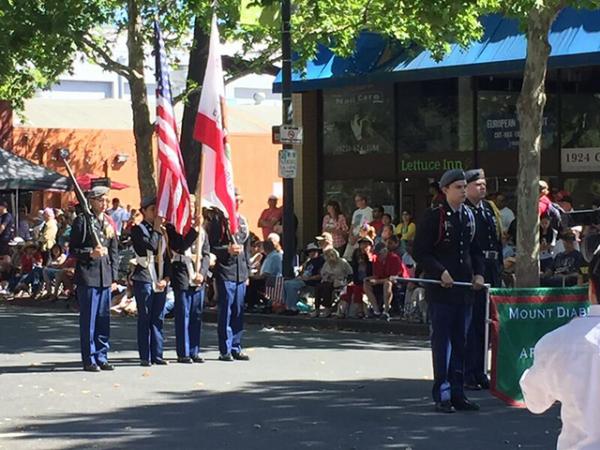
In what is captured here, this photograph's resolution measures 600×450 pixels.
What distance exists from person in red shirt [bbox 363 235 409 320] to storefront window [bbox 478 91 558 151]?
17.6 ft

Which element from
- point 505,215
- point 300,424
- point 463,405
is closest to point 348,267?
point 505,215

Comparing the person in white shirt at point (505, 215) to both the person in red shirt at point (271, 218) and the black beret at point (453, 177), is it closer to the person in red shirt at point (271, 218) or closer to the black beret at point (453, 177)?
the person in red shirt at point (271, 218)

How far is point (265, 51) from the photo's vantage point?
22500 mm

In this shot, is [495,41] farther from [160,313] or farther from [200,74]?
[160,313]

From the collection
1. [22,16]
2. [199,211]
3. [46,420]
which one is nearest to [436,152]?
[22,16]

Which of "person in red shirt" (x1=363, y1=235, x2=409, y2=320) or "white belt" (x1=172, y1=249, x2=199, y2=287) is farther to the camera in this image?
"person in red shirt" (x1=363, y1=235, x2=409, y2=320)

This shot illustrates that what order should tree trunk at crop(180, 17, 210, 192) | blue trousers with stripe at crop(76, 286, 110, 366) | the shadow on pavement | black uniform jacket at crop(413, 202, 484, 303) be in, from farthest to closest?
tree trunk at crop(180, 17, 210, 192), blue trousers with stripe at crop(76, 286, 110, 366), black uniform jacket at crop(413, 202, 484, 303), the shadow on pavement

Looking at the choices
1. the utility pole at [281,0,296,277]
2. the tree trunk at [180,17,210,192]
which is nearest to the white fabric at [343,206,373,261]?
the utility pole at [281,0,296,277]

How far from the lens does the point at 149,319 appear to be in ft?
42.9

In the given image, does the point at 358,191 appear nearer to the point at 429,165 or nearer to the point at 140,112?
the point at 429,165

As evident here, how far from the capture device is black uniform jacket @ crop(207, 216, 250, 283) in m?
13.4

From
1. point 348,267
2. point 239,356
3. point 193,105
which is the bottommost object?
point 239,356

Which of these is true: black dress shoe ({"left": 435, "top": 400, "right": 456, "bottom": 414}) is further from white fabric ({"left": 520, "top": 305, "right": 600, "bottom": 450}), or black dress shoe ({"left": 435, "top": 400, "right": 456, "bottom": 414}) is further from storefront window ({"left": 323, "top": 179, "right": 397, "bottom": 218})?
storefront window ({"left": 323, "top": 179, "right": 397, "bottom": 218})

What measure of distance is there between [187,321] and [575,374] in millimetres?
9805
